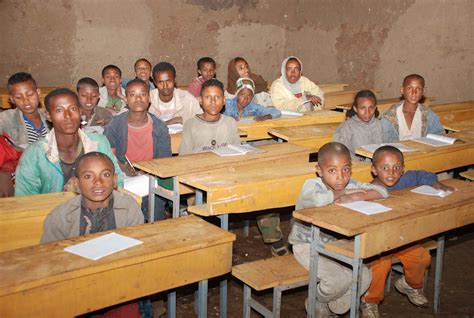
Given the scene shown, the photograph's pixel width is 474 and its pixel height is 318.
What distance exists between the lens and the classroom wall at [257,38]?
26.1 feet

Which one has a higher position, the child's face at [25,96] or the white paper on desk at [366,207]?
the child's face at [25,96]

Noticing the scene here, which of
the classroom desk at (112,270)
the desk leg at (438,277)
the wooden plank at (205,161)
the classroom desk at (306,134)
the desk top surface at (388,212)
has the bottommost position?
the desk leg at (438,277)

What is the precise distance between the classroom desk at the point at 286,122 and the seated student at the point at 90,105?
49.7 inches

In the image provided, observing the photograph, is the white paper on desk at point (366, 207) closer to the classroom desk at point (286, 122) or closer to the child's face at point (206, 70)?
the classroom desk at point (286, 122)

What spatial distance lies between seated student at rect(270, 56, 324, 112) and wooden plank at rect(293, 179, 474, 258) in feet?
11.3

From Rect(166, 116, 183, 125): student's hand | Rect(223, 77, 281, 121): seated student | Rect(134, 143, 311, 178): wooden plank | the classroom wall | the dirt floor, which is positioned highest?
the classroom wall

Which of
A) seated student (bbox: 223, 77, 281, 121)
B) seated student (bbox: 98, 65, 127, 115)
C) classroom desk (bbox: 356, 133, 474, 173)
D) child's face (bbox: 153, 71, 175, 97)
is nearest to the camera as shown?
classroom desk (bbox: 356, 133, 474, 173)

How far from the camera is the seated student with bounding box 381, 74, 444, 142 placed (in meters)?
5.41

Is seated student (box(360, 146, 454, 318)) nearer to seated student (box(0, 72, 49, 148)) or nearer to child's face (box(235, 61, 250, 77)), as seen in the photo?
seated student (box(0, 72, 49, 148))

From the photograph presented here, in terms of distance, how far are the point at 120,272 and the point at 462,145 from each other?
11.1ft

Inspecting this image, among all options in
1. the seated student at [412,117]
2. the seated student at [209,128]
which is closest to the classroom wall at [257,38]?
the seated student at [412,117]

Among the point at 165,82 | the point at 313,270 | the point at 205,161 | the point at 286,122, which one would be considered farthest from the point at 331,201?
the point at 165,82

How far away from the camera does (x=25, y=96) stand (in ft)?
15.1

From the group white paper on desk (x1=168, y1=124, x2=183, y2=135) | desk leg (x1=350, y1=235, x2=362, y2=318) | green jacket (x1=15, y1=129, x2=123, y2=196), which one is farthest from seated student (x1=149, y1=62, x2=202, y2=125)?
desk leg (x1=350, y1=235, x2=362, y2=318)
